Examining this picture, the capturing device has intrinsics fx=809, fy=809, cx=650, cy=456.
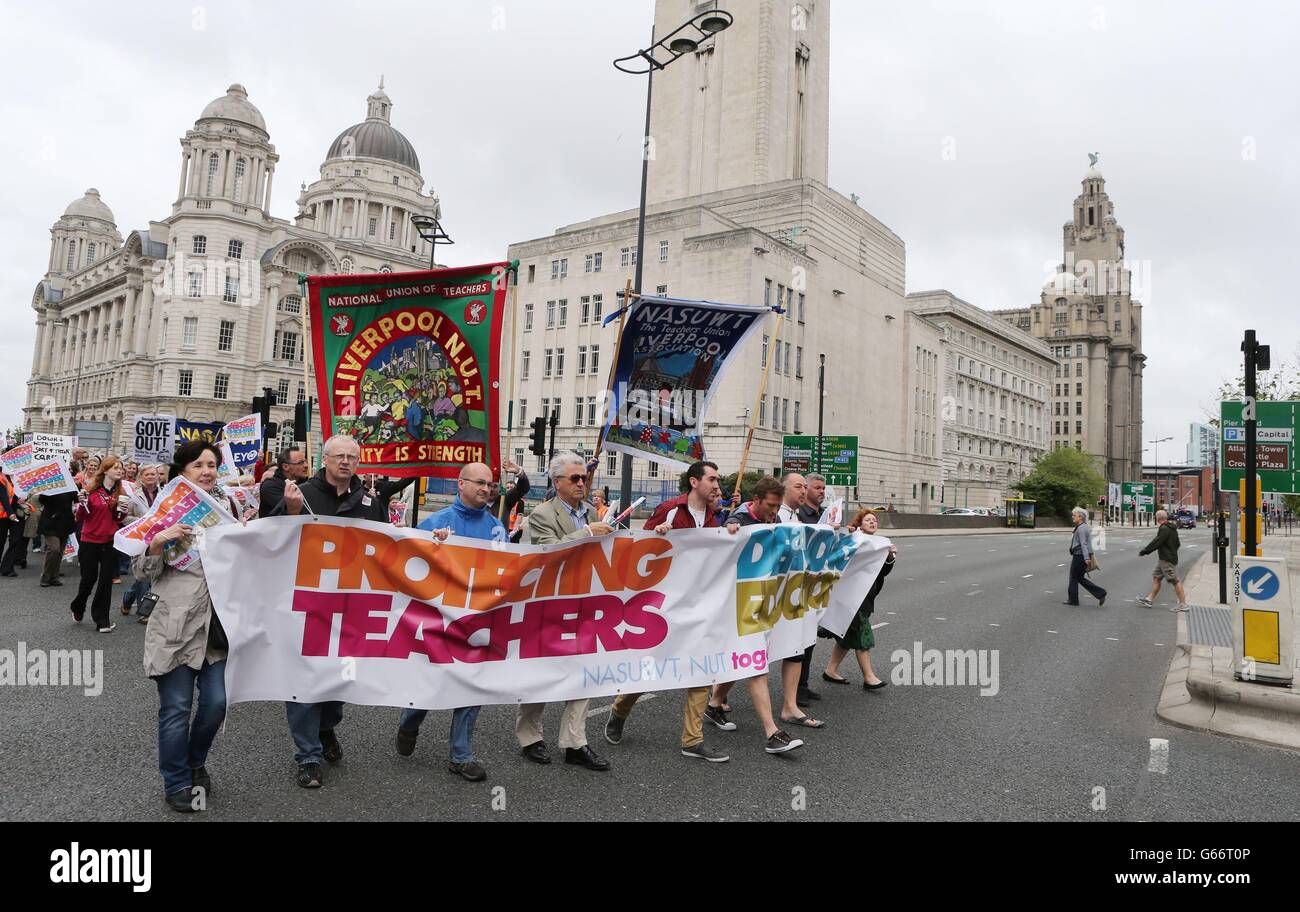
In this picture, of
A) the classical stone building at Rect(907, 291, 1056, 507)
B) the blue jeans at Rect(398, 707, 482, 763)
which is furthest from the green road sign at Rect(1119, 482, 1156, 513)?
the blue jeans at Rect(398, 707, 482, 763)

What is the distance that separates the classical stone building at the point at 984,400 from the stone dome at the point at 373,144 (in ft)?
227

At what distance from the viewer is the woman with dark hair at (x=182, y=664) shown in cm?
440

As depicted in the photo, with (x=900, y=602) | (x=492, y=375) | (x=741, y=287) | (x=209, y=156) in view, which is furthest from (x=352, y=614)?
(x=209, y=156)

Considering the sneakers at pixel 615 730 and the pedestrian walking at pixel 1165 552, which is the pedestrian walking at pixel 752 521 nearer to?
the sneakers at pixel 615 730

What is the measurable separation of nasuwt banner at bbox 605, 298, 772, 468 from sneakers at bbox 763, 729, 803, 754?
9.54 feet

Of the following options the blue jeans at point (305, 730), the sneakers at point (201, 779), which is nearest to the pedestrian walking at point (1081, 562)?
the blue jeans at point (305, 730)

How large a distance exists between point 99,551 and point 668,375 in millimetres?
7262

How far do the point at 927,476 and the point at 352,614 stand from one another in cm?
7497

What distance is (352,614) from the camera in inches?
204

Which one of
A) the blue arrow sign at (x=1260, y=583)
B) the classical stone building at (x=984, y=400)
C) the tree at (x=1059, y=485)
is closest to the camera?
the blue arrow sign at (x=1260, y=583)

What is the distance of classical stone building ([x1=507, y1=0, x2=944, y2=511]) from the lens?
180 ft

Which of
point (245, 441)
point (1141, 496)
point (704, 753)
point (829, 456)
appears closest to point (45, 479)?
point (245, 441)

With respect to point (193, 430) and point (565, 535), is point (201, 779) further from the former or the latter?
point (193, 430)
